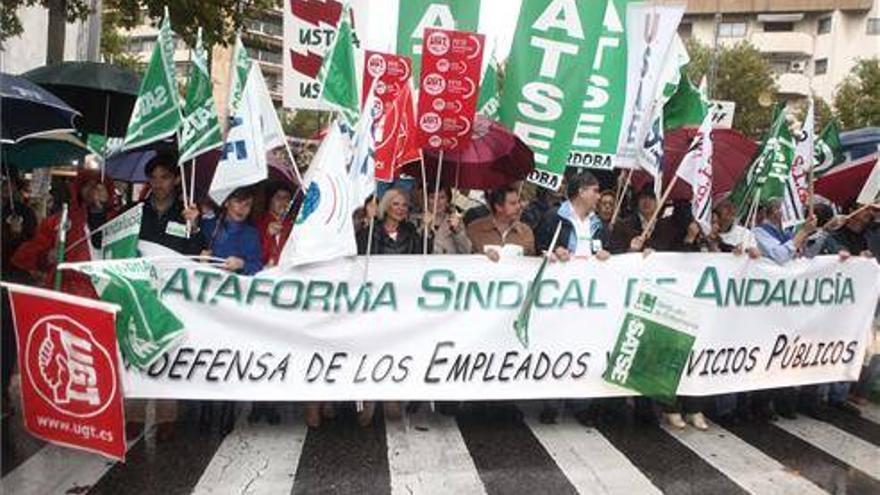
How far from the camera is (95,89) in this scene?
7891 millimetres

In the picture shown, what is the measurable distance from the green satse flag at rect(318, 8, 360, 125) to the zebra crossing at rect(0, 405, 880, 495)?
7.00 feet

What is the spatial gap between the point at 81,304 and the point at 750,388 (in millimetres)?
4664

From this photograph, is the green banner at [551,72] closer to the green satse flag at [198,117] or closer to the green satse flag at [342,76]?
the green satse flag at [342,76]

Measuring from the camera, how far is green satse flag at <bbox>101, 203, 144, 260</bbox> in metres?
5.50

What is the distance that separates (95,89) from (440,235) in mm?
3628

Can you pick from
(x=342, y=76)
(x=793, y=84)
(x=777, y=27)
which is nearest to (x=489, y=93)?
(x=342, y=76)

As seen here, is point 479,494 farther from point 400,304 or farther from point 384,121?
point 384,121

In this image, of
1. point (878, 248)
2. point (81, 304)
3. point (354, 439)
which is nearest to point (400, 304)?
point (354, 439)

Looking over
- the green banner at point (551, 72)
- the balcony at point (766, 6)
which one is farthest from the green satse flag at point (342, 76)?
the balcony at point (766, 6)

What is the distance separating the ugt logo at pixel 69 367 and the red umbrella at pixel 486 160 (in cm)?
311

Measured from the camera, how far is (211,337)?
5.41m

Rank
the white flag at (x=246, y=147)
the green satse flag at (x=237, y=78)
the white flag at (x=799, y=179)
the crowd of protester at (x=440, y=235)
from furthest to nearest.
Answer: the white flag at (x=799, y=179), the crowd of protester at (x=440, y=235), the green satse flag at (x=237, y=78), the white flag at (x=246, y=147)

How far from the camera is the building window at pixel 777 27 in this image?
59.6 m

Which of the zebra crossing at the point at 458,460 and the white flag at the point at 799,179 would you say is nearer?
the zebra crossing at the point at 458,460
